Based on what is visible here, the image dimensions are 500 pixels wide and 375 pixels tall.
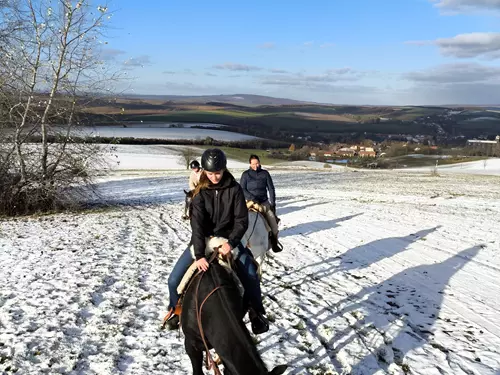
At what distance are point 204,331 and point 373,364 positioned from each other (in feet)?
9.95

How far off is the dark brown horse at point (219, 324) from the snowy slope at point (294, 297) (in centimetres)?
157

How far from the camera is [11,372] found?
5031 millimetres

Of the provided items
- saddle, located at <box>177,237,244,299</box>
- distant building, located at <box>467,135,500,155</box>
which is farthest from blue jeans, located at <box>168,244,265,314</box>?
distant building, located at <box>467,135,500,155</box>

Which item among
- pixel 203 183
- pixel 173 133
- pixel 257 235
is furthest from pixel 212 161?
pixel 173 133

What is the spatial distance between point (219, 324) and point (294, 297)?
15.2 ft

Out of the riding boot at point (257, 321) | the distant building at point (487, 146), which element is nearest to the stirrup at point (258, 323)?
the riding boot at point (257, 321)

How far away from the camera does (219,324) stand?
3.56 metres

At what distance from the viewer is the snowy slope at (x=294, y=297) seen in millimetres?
5590

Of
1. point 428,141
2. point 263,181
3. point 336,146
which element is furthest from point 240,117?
point 263,181

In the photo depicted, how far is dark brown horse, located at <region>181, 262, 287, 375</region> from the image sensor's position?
3.23 meters

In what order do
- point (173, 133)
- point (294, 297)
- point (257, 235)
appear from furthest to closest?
point (173, 133), point (257, 235), point (294, 297)

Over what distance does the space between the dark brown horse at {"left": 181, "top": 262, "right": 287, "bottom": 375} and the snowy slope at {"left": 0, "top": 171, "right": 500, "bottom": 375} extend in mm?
1572

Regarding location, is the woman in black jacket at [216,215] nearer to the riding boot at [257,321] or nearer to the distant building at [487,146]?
the riding boot at [257,321]

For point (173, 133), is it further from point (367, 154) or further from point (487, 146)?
point (487, 146)
